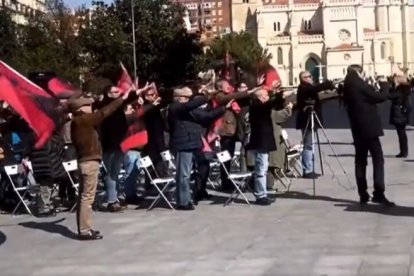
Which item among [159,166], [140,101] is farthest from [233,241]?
[159,166]

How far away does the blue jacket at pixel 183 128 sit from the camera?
14.0 m

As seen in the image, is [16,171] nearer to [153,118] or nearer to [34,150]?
[34,150]

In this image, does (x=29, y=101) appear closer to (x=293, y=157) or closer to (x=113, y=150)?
(x=113, y=150)

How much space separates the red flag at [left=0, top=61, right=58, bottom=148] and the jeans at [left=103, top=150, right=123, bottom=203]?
7.07ft

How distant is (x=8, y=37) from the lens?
5084 centimetres

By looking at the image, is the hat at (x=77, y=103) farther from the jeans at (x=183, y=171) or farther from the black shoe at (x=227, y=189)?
the black shoe at (x=227, y=189)

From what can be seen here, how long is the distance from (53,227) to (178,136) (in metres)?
2.14

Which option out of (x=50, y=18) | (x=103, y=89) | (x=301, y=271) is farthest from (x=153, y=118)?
(x=50, y=18)

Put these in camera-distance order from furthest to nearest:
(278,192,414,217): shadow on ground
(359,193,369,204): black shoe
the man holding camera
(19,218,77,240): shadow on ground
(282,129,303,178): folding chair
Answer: (282,129,303,178): folding chair, the man holding camera, (359,193,369,204): black shoe, (278,192,414,217): shadow on ground, (19,218,77,240): shadow on ground

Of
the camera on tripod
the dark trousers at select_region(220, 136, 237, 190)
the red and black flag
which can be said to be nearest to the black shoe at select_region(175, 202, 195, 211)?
the red and black flag

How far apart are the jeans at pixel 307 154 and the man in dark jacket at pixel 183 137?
363 centimetres

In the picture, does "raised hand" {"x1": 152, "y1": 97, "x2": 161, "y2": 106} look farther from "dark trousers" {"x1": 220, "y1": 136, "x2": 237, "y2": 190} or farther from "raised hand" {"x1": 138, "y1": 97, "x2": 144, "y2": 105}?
"dark trousers" {"x1": 220, "y1": 136, "x2": 237, "y2": 190}

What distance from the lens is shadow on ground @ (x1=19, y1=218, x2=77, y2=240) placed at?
496 inches

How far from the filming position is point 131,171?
49.8ft
